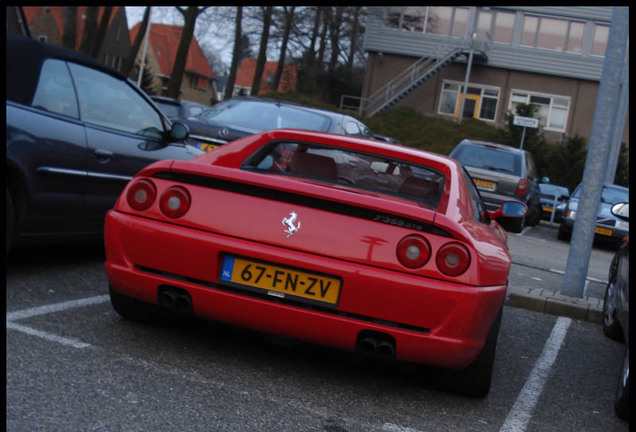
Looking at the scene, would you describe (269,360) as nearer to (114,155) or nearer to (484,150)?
(114,155)

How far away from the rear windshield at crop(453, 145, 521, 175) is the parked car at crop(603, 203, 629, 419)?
8.82 m

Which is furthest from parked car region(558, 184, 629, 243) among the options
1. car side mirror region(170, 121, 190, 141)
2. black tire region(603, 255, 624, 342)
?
car side mirror region(170, 121, 190, 141)

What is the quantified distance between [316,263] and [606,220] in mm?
13475

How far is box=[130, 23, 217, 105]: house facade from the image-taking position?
272 ft

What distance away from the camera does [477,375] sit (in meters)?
4.13

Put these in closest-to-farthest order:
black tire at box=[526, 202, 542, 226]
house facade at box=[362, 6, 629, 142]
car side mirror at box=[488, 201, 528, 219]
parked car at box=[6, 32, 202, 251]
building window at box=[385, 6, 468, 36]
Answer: parked car at box=[6, 32, 202, 251] → car side mirror at box=[488, 201, 528, 219] → black tire at box=[526, 202, 542, 226] → house facade at box=[362, 6, 629, 142] → building window at box=[385, 6, 468, 36]

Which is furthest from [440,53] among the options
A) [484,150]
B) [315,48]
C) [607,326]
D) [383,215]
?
[383,215]

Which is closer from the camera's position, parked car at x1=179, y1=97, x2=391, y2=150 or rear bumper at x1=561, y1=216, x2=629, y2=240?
parked car at x1=179, y1=97, x2=391, y2=150

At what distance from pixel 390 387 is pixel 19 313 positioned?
2.15m

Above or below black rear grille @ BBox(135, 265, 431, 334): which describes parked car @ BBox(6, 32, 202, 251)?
above

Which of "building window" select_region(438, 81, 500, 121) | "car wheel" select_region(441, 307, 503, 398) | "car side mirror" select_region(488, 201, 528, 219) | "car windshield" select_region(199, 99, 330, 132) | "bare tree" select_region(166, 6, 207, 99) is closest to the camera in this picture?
"car wheel" select_region(441, 307, 503, 398)

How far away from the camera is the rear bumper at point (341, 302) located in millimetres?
3717

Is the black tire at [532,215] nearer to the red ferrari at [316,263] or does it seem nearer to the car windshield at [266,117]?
the car windshield at [266,117]

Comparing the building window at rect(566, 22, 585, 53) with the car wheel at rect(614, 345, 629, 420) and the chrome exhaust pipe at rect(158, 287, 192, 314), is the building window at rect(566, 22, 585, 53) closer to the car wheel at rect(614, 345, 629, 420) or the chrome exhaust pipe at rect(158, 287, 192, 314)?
the car wheel at rect(614, 345, 629, 420)
